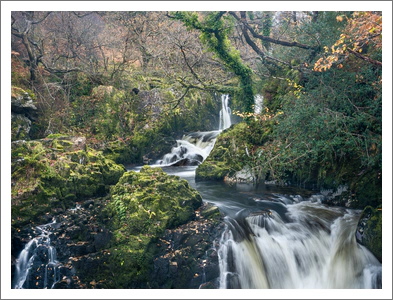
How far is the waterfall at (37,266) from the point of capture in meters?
3.65

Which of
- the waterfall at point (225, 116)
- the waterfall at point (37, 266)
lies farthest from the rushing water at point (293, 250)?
the waterfall at point (225, 116)

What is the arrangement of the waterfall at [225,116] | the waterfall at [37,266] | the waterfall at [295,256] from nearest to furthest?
the waterfall at [37,266] < the waterfall at [295,256] < the waterfall at [225,116]

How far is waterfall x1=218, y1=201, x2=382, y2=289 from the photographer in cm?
387

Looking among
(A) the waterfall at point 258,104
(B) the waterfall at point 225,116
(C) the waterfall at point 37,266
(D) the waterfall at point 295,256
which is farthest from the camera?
(B) the waterfall at point 225,116

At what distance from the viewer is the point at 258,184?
20.0 feet

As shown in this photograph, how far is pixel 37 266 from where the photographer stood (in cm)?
374

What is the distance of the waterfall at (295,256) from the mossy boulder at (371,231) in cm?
9

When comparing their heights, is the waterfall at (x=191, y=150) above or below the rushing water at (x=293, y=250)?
above

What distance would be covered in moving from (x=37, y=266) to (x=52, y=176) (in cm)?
165

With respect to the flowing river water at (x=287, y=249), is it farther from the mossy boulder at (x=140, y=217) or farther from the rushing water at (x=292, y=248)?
the mossy boulder at (x=140, y=217)

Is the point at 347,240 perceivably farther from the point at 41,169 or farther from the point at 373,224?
the point at 41,169

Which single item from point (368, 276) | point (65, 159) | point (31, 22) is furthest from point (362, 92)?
point (31, 22)

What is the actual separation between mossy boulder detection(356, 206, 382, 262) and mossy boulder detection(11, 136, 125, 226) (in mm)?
4482

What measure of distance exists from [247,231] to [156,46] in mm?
6661
